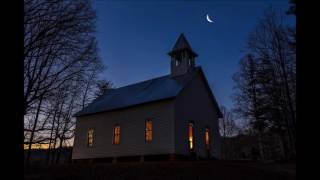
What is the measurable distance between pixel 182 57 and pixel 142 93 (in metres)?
5.24

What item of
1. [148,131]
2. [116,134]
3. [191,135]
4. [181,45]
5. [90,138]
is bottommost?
[90,138]

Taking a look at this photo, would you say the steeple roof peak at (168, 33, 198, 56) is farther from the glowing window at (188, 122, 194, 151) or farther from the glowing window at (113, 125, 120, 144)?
the glowing window at (113, 125, 120, 144)

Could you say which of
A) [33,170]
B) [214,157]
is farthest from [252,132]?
[33,170]

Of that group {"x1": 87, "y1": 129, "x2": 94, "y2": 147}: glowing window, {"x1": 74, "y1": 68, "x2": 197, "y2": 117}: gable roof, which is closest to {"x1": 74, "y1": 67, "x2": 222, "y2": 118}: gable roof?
{"x1": 74, "y1": 68, "x2": 197, "y2": 117}: gable roof

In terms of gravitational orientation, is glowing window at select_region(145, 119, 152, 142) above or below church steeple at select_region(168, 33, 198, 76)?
below

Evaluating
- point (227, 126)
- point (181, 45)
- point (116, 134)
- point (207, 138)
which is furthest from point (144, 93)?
point (227, 126)

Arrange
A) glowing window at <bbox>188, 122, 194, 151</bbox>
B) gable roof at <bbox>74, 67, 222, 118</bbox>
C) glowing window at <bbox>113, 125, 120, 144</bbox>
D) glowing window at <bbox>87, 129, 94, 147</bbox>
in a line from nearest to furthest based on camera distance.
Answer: glowing window at <bbox>188, 122, 194, 151</bbox>
gable roof at <bbox>74, 67, 222, 118</bbox>
glowing window at <bbox>113, 125, 120, 144</bbox>
glowing window at <bbox>87, 129, 94, 147</bbox>

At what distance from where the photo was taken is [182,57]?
87.4 ft

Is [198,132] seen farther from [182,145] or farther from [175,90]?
[175,90]

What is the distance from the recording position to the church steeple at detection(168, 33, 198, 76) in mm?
26203

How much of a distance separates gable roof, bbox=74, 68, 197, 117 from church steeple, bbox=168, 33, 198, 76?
0.77 meters

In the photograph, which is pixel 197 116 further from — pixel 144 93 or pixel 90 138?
pixel 90 138

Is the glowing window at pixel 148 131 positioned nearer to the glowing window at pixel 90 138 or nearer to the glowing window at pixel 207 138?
the glowing window at pixel 207 138

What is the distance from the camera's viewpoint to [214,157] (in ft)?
85.1
